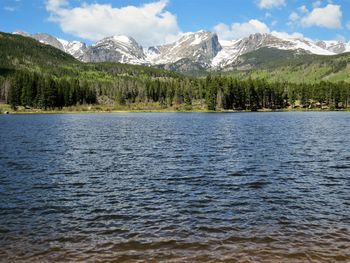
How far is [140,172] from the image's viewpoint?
127 feet

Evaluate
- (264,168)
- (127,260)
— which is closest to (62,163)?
(264,168)

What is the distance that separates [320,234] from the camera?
20.3 m

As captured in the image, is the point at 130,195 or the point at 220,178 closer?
the point at 130,195

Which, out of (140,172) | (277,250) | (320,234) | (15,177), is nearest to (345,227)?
(320,234)

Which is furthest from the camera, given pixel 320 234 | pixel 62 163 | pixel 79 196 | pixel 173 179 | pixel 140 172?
pixel 62 163

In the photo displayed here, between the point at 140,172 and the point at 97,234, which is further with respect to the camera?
the point at 140,172

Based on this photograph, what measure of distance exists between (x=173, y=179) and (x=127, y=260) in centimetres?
1812

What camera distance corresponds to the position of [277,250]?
18.2 m

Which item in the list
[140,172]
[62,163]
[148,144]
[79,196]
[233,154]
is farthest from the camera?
[148,144]

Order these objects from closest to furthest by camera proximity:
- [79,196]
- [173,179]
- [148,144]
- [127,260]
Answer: [127,260], [79,196], [173,179], [148,144]

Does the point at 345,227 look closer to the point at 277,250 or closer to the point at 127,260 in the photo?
the point at 277,250

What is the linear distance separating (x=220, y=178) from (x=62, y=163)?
20.1 meters

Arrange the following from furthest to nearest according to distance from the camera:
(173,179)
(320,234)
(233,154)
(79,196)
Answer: (233,154) → (173,179) → (79,196) → (320,234)

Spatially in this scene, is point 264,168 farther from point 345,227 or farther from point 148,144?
point 148,144
